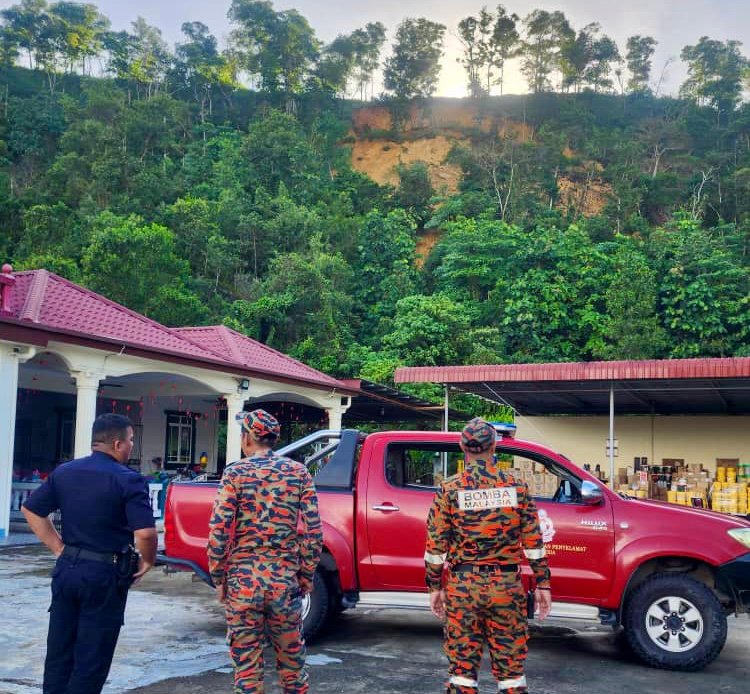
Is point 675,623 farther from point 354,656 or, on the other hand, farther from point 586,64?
point 586,64

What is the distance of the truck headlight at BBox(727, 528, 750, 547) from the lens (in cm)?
696

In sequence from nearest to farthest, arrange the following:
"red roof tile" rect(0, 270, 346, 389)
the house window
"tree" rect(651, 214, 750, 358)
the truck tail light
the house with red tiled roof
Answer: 1. the truck tail light
2. the house with red tiled roof
3. "red roof tile" rect(0, 270, 346, 389)
4. the house window
5. "tree" rect(651, 214, 750, 358)

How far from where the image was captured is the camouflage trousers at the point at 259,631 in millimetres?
4305

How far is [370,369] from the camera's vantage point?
34.2 m

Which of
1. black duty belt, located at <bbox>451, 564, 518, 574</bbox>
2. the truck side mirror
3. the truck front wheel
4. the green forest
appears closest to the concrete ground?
the truck front wheel

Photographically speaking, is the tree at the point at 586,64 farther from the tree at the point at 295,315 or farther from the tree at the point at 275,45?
the tree at the point at 295,315

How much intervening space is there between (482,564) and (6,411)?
34.8 ft

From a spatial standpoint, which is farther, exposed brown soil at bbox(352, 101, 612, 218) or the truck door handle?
exposed brown soil at bbox(352, 101, 612, 218)

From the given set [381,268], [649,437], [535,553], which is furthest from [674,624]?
[381,268]

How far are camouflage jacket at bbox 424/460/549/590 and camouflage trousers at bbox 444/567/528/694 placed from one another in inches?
5.6

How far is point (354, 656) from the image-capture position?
6949mm

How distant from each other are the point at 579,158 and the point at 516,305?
33.7 m

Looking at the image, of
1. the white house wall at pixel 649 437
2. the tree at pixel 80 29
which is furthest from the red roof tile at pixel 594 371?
the tree at pixel 80 29

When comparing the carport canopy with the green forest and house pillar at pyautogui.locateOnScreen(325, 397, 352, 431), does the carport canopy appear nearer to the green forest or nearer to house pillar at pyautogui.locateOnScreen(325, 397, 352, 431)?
house pillar at pyautogui.locateOnScreen(325, 397, 352, 431)
